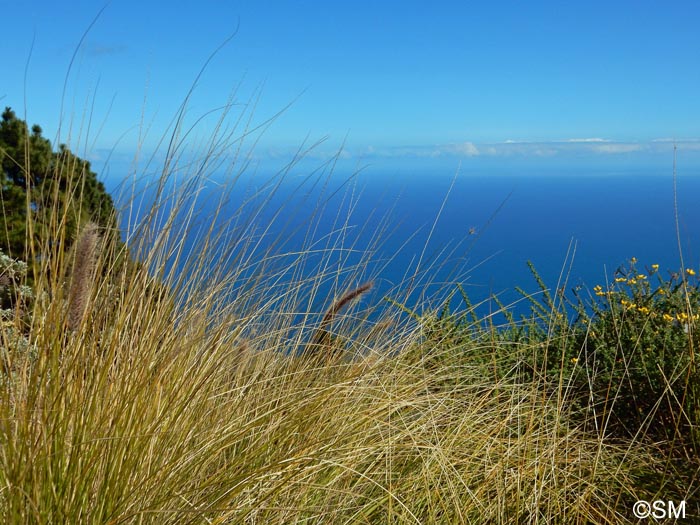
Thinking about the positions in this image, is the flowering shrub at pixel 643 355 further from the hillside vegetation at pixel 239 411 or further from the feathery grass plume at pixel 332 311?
the feathery grass plume at pixel 332 311

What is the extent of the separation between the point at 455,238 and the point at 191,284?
156 centimetres

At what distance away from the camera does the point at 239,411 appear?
1.99 m

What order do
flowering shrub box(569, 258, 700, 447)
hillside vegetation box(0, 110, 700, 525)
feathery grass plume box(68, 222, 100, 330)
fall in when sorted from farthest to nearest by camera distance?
flowering shrub box(569, 258, 700, 447) < feathery grass plume box(68, 222, 100, 330) < hillside vegetation box(0, 110, 700, 525)

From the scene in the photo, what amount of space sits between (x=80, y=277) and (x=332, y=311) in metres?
1.11

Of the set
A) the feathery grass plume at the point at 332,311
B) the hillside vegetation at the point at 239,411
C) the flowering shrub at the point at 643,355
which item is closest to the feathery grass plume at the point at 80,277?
the hillside vegetation at the point at 239,411

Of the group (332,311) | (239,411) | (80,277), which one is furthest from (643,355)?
(80,277)

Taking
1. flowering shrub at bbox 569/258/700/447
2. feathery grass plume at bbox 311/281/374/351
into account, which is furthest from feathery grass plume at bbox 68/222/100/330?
flowering shrub at bbox 569/258/700/447

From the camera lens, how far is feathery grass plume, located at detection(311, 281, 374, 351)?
2535 millimetres

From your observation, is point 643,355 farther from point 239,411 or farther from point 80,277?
point 80,277

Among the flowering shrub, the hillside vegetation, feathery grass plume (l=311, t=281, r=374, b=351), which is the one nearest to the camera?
the hillside vegetation

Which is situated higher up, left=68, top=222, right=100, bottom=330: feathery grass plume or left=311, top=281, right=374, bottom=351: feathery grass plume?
left=68, top=222, right=100, bottom=330: feathery grass plume

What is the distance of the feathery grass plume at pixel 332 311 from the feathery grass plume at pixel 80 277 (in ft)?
3.29

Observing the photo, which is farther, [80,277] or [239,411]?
[239,411]

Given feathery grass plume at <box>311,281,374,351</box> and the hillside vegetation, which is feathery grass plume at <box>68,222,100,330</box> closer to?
the hillside vegetation
